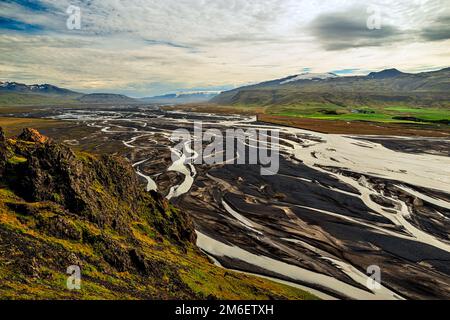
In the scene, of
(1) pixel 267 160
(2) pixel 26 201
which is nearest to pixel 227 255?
(2) pixel 26 201
